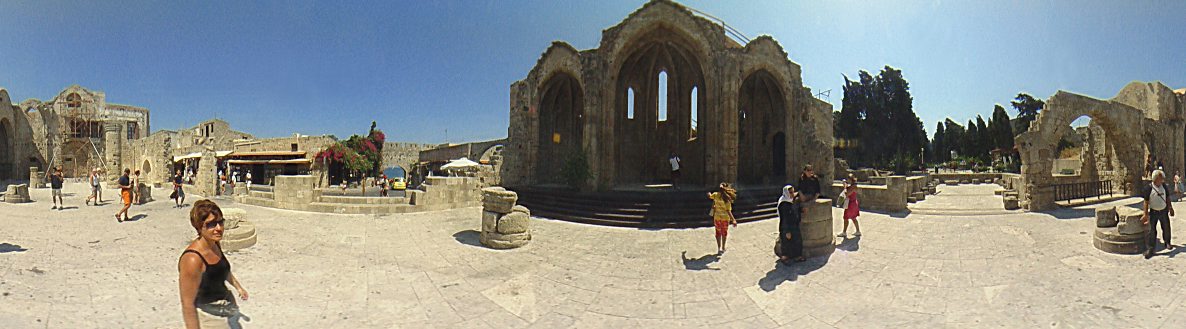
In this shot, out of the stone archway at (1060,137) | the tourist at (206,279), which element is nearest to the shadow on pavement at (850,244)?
the stone archway at (1060,137)

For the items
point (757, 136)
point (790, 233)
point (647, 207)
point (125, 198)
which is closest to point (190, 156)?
point (125, 198)

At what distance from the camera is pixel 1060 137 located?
12734mm

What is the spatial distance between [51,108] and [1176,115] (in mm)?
68331

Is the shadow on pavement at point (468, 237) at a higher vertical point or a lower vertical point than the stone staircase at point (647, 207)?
lower

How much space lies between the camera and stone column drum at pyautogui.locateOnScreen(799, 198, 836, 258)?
6781mm

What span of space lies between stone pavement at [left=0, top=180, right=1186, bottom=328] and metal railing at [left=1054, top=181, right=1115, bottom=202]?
4327 millimetres

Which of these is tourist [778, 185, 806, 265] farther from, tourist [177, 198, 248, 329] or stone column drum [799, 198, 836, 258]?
tourist [177, 198, 248, 329]

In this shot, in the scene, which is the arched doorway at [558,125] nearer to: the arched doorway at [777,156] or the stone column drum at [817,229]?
the arched doorway at [777,156]

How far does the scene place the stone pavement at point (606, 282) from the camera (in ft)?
14.1

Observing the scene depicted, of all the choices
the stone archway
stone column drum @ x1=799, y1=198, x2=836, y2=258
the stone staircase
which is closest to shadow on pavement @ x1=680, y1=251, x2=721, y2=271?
stone column drum @ x1=799, y1=198, x2=836, y2=258

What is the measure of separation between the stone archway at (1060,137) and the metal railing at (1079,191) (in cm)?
44

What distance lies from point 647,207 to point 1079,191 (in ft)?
43.5

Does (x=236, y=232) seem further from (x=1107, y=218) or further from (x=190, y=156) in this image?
(x=190, y=156)

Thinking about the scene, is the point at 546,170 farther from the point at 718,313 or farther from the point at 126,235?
the point at 718,313
